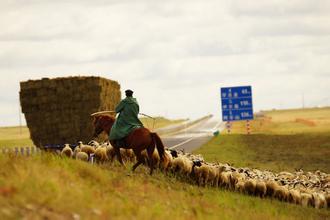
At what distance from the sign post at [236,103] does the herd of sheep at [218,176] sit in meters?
44.5

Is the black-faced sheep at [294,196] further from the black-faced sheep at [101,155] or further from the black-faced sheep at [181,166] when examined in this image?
the black-faced sheep at [101,155]

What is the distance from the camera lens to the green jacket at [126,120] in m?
18.6

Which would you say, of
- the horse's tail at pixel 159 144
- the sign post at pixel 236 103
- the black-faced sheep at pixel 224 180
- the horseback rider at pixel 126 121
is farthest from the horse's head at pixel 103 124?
the sign post at pixel 236 103

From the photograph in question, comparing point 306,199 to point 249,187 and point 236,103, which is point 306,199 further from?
point 236,103

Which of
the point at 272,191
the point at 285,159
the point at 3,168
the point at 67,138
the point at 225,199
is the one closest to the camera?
the point at 3,168

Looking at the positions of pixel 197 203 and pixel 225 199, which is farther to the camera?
pixel 225 199

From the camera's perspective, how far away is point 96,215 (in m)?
11.0

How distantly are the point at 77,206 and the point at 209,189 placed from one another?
8887 mm

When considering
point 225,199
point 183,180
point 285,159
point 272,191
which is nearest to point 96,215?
point 225,199

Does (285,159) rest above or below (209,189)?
below

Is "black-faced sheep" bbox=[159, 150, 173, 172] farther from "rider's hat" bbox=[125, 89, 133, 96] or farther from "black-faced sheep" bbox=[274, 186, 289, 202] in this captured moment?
"black-faced sheep" bbox=[274, 186, 289, 202]

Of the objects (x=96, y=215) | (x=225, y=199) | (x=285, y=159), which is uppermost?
(x=96, y=215)

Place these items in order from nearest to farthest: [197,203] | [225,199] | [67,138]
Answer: [197,203] → [225,199] → [67,138]

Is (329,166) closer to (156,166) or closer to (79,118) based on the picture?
(79,118)
